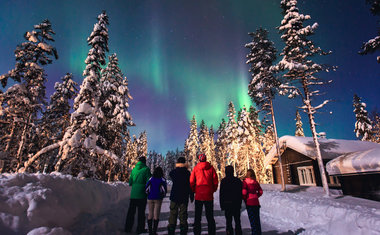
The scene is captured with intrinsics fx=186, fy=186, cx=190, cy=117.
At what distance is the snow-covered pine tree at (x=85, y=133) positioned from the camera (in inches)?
513

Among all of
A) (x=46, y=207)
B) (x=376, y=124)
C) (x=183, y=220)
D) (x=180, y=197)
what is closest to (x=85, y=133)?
(x=46, y=207)

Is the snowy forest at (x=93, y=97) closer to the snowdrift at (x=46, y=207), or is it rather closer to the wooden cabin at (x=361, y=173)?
the wooden cabin at (x=361, y=173)

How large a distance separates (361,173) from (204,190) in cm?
1369

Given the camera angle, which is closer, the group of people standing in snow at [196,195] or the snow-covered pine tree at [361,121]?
the group of people standing in snow at [196,195]

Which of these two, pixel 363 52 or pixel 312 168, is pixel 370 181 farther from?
pixel 363 52

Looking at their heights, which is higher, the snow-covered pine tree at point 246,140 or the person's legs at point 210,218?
the snow-covered pine tree at point 246,140

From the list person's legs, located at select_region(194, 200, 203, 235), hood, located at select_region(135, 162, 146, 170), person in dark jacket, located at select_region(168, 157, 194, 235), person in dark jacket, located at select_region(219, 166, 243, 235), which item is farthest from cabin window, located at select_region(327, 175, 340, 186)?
hood, located at select_region(135, 162, 146, 170)

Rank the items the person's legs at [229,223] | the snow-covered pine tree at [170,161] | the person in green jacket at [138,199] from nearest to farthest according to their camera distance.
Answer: the person's legs at [229,223] → the person in green jacket at [138,199] → the snow-covered pine tree at [170,161]

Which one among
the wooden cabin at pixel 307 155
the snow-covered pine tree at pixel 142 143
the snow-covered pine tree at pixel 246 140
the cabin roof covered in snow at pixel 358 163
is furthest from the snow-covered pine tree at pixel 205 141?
the cabin roof covered in snow at pixel 358 163

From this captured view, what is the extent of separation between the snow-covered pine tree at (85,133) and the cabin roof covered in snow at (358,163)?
17.3 meters

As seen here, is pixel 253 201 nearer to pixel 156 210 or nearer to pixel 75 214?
pixel 156 210

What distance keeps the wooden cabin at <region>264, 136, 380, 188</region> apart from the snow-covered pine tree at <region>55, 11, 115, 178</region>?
62.0 feet

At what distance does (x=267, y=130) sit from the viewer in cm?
4472

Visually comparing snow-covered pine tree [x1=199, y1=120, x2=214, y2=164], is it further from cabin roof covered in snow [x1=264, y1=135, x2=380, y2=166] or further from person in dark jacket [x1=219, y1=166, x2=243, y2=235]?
person in dark jacket [x1=219, y1=166, x2=243, y2=235]
